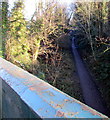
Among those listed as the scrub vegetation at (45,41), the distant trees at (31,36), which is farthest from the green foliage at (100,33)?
the distant trees at (31,36)

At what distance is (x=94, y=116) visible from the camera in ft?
2.08

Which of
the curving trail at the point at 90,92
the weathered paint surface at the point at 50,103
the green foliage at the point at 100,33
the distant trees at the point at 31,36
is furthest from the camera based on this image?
the green foliage at the point at 100,33

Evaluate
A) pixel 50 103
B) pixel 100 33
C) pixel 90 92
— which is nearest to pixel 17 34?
pixel 90 92

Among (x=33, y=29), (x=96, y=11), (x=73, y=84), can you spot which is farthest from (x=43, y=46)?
(x=96, y=11)

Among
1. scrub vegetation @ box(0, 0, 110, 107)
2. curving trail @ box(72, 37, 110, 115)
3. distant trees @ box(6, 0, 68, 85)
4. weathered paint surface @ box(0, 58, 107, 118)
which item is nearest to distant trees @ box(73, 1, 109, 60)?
scrub vegetation @ box(0, 0, 110, 107)

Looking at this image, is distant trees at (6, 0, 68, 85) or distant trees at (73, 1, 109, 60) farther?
distant trees at (73, 1, 109, 60)

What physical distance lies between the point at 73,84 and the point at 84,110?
29.4 feet

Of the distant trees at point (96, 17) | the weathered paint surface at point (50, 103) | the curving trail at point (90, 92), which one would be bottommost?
the curving trail at point (90, 92)

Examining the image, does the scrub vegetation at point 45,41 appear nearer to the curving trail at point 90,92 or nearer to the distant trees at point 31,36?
the distant trees at point 31,36

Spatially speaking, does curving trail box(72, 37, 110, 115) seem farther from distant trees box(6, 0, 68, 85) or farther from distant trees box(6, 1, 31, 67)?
distant trees box(6, 1, 31, 67)

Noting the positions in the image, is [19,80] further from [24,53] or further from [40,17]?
[40,17]

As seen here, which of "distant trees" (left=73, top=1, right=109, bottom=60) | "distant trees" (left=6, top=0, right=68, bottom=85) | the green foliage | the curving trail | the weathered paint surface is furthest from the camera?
"distant trees" (left=73, top=1, right=109, bottom=60)

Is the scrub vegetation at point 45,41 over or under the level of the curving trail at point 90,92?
over

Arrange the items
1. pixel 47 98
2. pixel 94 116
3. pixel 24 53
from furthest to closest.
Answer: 1. pixel 24 53
2. pixel 47 98
3. pixel 94 116
